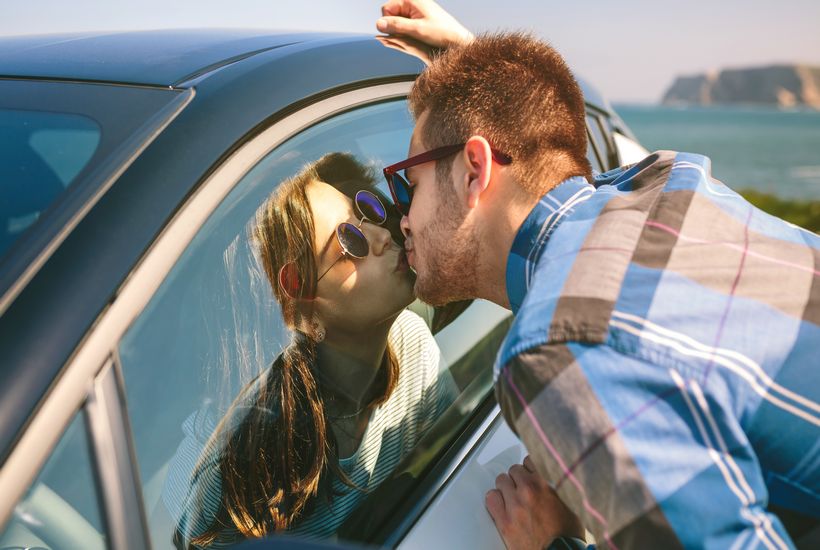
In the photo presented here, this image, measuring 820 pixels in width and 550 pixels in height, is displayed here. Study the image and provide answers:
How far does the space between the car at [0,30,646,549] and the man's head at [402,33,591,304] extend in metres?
0.14

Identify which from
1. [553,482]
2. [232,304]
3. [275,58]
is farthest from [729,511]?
[275,58]

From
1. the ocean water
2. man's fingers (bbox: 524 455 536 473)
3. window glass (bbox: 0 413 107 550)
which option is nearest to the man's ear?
man's fingers (bbox: 524 455 536 473)

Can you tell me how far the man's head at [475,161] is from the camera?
168 centimetres

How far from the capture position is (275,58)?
1.41 meters

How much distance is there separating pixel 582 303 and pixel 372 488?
0.59 m

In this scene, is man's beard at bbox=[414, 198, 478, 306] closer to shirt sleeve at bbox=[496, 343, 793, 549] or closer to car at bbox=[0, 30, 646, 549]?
car at bbox=[0, 30, 646, 549]

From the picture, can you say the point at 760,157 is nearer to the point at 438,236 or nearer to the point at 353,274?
the point at 438,236

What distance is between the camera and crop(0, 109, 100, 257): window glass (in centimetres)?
108

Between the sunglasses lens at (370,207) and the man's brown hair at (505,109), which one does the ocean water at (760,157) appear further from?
the sunglasses lens at (370,207)

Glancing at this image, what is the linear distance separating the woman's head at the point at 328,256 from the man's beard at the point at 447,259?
0.07 metres

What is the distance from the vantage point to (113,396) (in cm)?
94

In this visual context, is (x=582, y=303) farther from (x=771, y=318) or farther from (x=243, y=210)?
(x=243, y=210)

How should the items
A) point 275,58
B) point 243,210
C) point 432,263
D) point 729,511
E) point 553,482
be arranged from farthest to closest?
point 432,263, point 275,58, point 243,210, point 553,482, point 729,511

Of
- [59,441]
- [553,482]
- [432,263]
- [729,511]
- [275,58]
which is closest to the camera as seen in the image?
[59,441]
